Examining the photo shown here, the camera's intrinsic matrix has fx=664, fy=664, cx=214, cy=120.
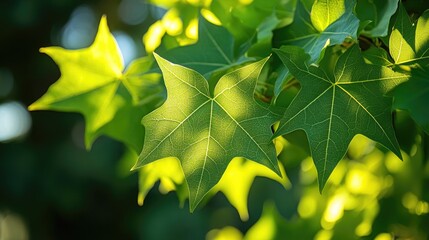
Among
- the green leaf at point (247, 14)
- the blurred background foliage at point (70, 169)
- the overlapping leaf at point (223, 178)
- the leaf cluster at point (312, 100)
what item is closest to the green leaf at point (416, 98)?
the leaf cluster at point (312, 100)

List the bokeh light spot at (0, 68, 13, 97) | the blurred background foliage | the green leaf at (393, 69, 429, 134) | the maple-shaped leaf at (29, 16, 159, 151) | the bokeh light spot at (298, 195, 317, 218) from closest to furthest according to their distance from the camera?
the green leaf at (393, 69, 429, 134) < the maple-shaped leaf at (29, 16, 159, 151) < the bokeh light spot at (298, 195, 317, 218) < the blurred background foliage < the bokeh light spot at (0, 68, 13, 97)

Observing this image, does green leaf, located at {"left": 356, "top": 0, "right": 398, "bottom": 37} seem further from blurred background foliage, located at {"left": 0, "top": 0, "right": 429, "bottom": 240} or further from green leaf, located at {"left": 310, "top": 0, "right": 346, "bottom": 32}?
blurred background foliage, located at {"left": 0, "top": 0, "right": 429, "bottom": 240}

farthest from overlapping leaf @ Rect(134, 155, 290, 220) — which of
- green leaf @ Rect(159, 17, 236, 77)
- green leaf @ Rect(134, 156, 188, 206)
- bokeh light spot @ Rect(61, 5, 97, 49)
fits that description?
bokeh light spot @ Rect(61, 5, 97, 49)

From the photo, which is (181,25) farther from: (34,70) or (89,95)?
(34,70)

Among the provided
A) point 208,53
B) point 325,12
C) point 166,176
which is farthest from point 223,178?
point 325,12

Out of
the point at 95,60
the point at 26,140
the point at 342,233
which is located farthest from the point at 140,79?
the point at 26,140

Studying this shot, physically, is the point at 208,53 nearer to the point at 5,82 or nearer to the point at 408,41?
the point at 408,41
